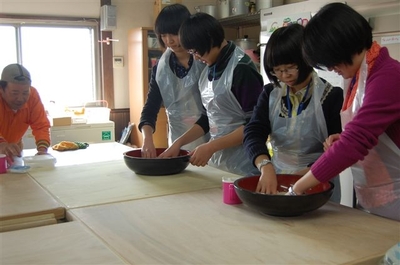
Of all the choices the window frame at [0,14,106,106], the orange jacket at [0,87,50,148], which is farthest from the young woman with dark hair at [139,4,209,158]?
the window frame at [0,14,106,106]

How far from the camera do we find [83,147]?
8.35ft

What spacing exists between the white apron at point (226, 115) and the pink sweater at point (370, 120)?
76cm

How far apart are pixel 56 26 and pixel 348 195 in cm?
343

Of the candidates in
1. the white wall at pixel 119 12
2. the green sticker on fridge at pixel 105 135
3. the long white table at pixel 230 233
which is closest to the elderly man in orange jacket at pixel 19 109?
the long white table at pixel 230 233

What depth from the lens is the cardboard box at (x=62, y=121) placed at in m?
3.97

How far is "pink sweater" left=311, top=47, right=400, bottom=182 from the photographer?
1.07 meters

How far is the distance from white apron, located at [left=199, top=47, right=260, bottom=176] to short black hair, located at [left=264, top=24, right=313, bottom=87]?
0.43m

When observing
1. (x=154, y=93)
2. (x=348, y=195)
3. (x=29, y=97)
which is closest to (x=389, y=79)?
(x=154, y=93)

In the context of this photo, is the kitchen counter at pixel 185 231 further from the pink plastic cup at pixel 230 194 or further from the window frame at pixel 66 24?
the window frame at pixel 66 24

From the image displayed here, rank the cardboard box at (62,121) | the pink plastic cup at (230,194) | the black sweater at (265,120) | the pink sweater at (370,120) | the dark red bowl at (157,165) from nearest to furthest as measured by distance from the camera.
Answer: the pink sweater at (370,120)
the pink plastic cup at (230,194)
the black sweater at (265,120)
the dark red bowl at (157,165)
the cardboard box at (62,121)

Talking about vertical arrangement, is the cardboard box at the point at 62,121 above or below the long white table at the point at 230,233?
above

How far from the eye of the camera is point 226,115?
1.95 meters

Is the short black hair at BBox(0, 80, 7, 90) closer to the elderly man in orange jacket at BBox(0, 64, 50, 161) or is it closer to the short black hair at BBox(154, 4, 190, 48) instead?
the elderly man in orange jacket at BBox(0, 64, 50, 161)

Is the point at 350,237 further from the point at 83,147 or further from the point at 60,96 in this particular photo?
the point at 60,96
